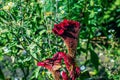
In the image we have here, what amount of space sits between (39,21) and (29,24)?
0.39 ft

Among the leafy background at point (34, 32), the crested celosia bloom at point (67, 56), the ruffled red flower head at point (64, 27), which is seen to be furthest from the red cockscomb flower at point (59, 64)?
the leafy background at point (34, 32)

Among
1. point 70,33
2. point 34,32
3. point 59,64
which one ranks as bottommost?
point 34,32

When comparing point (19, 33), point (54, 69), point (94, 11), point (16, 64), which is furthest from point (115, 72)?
point (54, 69)

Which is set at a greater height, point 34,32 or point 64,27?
point 64,27

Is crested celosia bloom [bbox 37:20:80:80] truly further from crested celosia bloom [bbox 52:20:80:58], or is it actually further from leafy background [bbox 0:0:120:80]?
leafy background [bbox 0:0:120:80]

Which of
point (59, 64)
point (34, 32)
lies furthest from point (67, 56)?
point (34, 32)

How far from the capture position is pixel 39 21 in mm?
2916

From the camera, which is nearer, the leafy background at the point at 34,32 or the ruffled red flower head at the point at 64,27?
the ruffled red flower head at the point at 64,27

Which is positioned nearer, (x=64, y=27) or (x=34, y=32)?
(x=64, y=27)

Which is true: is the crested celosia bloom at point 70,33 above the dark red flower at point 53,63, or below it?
above

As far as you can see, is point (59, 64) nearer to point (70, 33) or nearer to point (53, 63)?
point (53, 63)

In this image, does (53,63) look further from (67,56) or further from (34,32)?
(34,32)

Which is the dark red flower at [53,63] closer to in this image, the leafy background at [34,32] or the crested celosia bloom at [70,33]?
the crested celosia bloom at [70,33]

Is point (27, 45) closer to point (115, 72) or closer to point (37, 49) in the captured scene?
point (37, 49)
